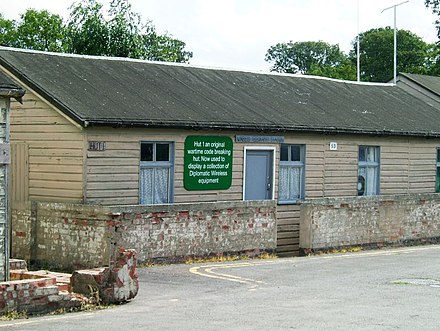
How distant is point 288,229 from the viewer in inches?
981

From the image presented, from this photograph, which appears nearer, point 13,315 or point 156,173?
point 13,315

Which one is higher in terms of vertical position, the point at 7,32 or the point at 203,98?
the point at 7,32

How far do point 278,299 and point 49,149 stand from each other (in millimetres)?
8435

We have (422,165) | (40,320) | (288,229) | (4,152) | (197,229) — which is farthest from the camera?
(422,165)

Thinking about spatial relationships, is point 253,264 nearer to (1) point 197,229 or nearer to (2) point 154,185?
(1) point 197,229

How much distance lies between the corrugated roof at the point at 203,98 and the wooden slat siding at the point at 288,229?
2.16 meters

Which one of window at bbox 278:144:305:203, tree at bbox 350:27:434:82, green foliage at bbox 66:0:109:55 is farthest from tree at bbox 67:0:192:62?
tree at bbox 350:27:434:82

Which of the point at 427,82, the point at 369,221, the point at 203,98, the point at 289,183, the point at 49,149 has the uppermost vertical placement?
the point at 427,82

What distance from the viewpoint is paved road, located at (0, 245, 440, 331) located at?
1257 centimetres

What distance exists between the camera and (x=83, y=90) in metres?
21.9

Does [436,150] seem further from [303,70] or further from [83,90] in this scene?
[303,70]

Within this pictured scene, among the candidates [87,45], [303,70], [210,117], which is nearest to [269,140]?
[210,117]

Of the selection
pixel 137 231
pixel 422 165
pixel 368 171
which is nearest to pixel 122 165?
pixel 137 231

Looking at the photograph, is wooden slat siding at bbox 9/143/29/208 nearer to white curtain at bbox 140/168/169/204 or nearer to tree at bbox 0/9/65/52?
white curtain at bbox 140/168/169/204
